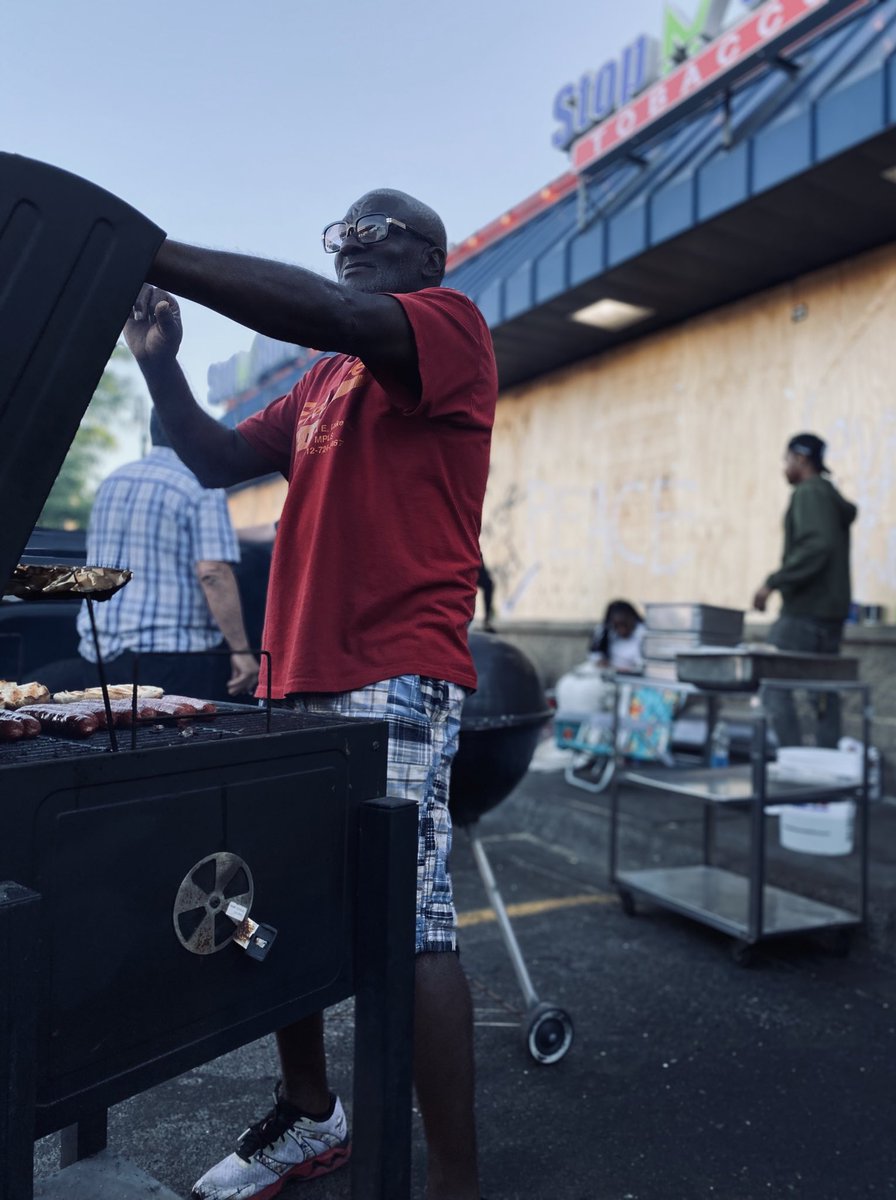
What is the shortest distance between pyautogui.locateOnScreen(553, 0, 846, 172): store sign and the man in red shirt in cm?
571

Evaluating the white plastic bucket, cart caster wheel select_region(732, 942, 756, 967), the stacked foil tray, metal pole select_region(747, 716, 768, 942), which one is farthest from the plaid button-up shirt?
the white plastic bucket

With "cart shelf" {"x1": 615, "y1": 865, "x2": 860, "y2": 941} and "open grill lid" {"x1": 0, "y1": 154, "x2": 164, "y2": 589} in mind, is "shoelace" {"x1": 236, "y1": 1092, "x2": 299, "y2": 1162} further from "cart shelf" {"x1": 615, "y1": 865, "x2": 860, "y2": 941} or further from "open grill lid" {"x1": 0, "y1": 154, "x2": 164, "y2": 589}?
"cart shelf" {"x1": 615, "y1": 865, "x2": 860, "y2": 941}

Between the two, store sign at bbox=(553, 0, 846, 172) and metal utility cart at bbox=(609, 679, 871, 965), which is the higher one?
store sign at bbox=(553, 0, 846, 172)

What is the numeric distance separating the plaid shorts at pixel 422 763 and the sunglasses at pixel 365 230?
86 cm

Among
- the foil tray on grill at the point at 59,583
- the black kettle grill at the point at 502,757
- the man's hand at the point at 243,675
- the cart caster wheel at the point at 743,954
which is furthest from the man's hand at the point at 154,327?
the cart caster wheel at the point at 743,954

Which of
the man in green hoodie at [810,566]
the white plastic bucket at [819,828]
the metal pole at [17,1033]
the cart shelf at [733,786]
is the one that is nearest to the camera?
the metal pole at [17,1033]

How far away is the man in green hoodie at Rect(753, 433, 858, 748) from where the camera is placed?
5.73 meters

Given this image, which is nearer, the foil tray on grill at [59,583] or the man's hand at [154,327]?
the foil tray on grill at [59,583]

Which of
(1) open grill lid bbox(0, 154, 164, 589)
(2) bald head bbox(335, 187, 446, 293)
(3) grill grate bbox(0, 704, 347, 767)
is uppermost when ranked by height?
(2) bald head bbox(335, 187, 446, 293)

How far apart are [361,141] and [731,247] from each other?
5985 mm

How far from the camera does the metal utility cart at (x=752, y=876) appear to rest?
3.41 metres

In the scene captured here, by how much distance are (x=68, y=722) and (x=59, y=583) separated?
0.77ft

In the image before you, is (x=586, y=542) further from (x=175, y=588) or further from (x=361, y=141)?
(x=361, y=141)

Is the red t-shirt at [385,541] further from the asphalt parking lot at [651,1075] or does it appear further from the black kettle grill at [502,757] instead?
the asphalt parking lot at [651,1075]
